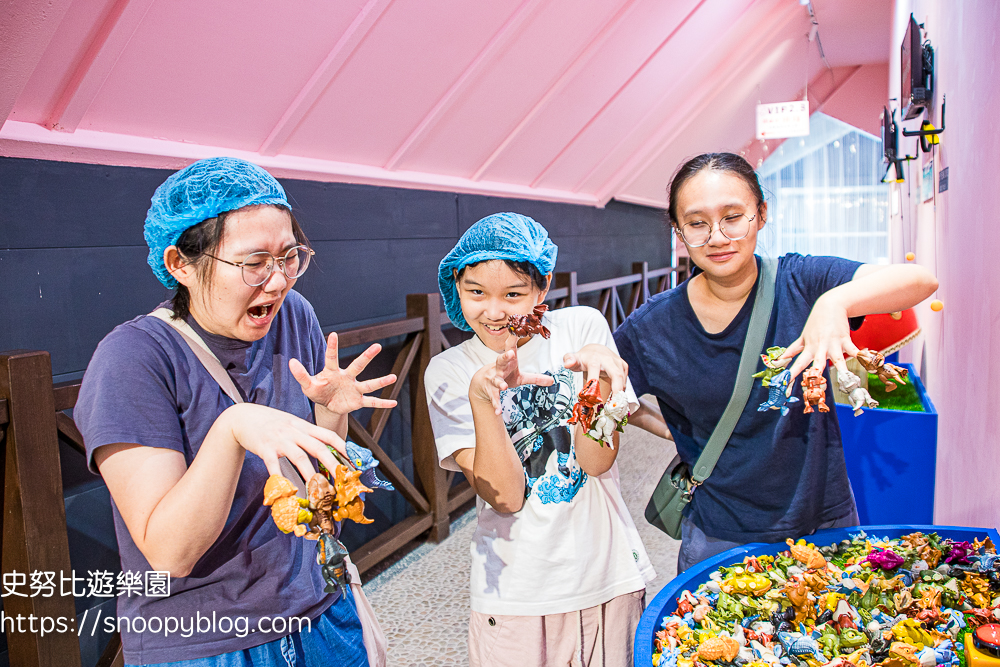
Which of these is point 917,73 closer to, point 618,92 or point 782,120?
point 618,92

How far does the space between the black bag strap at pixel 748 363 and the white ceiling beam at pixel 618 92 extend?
10.8ft

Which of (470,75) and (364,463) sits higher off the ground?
(470,75)

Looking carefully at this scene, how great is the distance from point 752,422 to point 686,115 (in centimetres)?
509

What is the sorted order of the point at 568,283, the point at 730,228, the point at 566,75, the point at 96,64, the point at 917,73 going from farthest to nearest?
the point at 568,283 < the point at 566,75 < the point at 917,73 < the point at 96,64 < the point at 730,228

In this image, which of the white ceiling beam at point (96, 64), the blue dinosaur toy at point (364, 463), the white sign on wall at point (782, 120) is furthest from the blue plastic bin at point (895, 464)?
the white sign on wall at point (782, 120)

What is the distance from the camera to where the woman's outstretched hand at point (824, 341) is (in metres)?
1.05

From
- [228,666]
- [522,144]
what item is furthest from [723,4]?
[228,666]

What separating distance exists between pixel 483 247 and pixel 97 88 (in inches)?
51.1

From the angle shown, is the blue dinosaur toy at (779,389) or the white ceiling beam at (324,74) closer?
the blue dinosaur toy at (779,389)

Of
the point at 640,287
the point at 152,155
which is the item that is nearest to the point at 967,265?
the point at 152,155

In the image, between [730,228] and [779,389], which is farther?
[730,228]

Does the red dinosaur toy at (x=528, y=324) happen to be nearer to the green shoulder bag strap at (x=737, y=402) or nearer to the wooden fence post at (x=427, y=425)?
the green shoulder bag strap at (x=737, y=402)

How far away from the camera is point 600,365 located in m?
1.08

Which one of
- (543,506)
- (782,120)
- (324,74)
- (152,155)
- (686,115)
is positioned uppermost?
(686,115)
